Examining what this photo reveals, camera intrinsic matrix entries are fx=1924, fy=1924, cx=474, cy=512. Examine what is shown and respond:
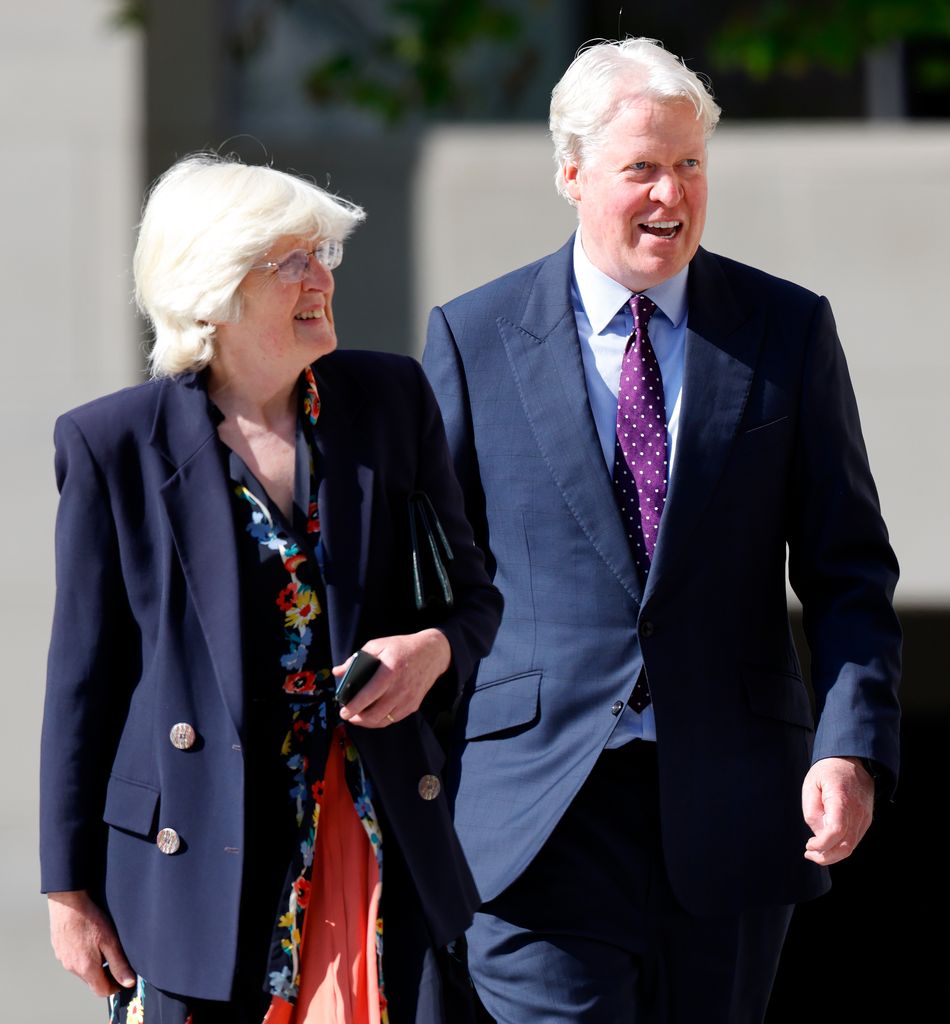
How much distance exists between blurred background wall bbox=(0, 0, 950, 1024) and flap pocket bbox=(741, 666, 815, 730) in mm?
2850

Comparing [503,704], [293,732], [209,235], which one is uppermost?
[209,235]

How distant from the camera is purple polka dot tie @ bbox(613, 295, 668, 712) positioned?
3.41m

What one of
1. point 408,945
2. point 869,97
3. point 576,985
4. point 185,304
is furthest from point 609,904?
point 869,97

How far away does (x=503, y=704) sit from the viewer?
11.6 feet

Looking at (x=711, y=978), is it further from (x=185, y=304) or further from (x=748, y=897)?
(x=185, y=304)

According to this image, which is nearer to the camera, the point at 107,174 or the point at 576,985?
the point at 576,985

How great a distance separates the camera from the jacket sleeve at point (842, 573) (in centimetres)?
335

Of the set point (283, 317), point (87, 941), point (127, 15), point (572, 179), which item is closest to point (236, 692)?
point (87, 941)

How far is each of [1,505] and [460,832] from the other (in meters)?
3.20

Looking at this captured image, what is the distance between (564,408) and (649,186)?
1.37 feet

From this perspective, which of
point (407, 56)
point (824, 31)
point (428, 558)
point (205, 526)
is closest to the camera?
point (205, 526)

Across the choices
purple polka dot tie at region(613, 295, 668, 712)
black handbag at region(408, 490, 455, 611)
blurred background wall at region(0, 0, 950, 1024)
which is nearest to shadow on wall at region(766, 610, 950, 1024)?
blurred background wall at region(0, 0, 950, 1024)

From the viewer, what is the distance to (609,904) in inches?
135

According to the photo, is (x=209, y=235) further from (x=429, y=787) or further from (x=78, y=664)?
(x=429, y=787)
